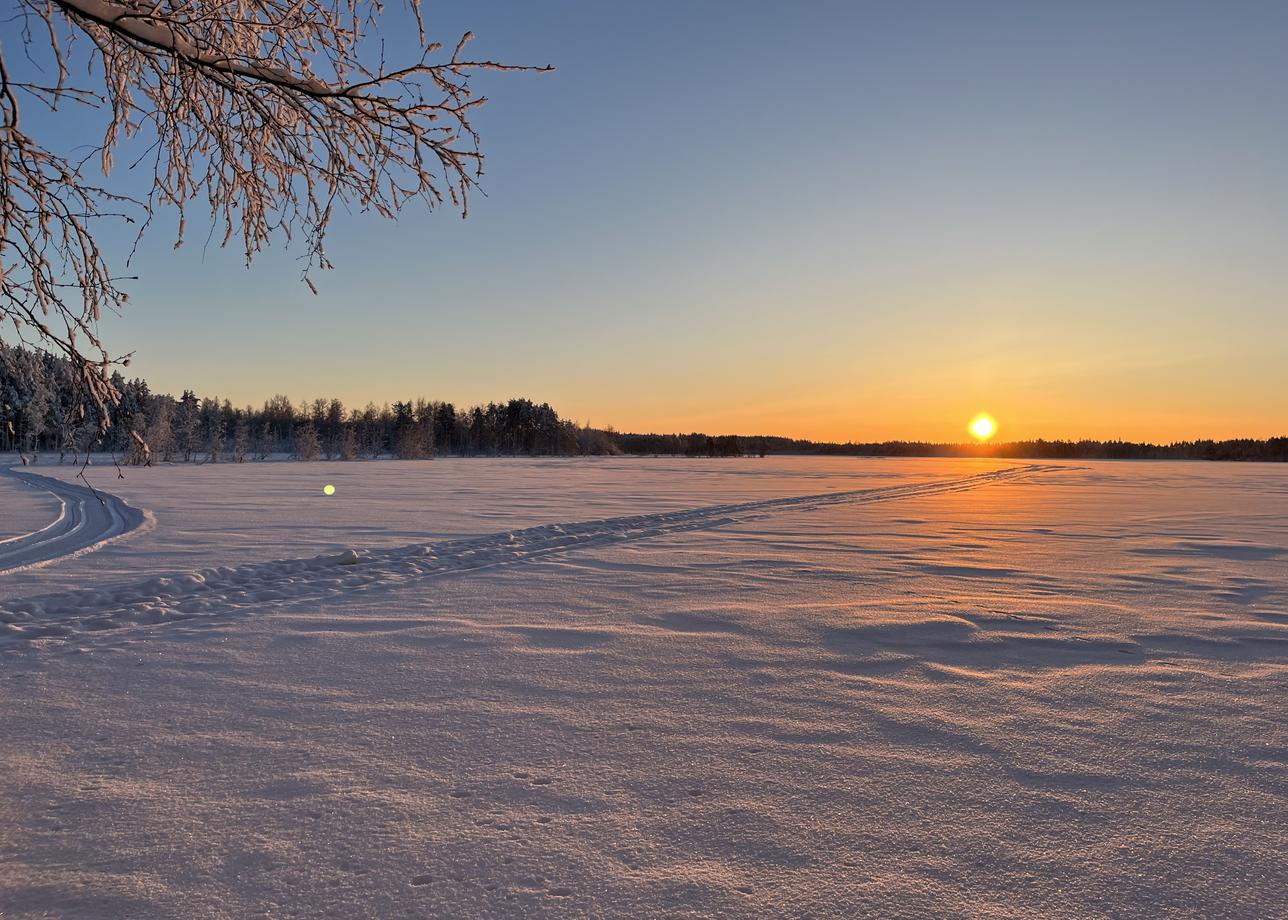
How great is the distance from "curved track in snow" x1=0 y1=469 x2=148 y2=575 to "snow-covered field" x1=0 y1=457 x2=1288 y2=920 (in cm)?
189

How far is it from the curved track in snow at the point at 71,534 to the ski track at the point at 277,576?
0.14ft

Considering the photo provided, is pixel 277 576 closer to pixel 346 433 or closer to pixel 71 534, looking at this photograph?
pixel 71 534

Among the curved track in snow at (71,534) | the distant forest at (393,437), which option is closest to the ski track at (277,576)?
the curved track in snow at (71,534)

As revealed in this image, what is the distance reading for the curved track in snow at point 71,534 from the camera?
318 inches

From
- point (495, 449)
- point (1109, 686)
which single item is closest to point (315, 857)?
point (1109, 686)

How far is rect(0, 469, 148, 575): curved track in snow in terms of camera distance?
8.09 metres

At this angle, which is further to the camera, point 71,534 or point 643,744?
point 71,534

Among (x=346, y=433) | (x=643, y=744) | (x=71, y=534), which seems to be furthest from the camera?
(x=346, y=433)

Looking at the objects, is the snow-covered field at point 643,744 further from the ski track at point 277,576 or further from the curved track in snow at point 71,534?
the curved track in snow at point 71,534

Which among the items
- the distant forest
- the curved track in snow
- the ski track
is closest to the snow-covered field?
the ski track

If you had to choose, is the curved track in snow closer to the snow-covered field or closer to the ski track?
the ski track

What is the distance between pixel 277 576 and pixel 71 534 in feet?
19.7

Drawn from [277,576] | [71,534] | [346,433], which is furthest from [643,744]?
[346,433]

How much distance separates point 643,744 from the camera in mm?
2895
